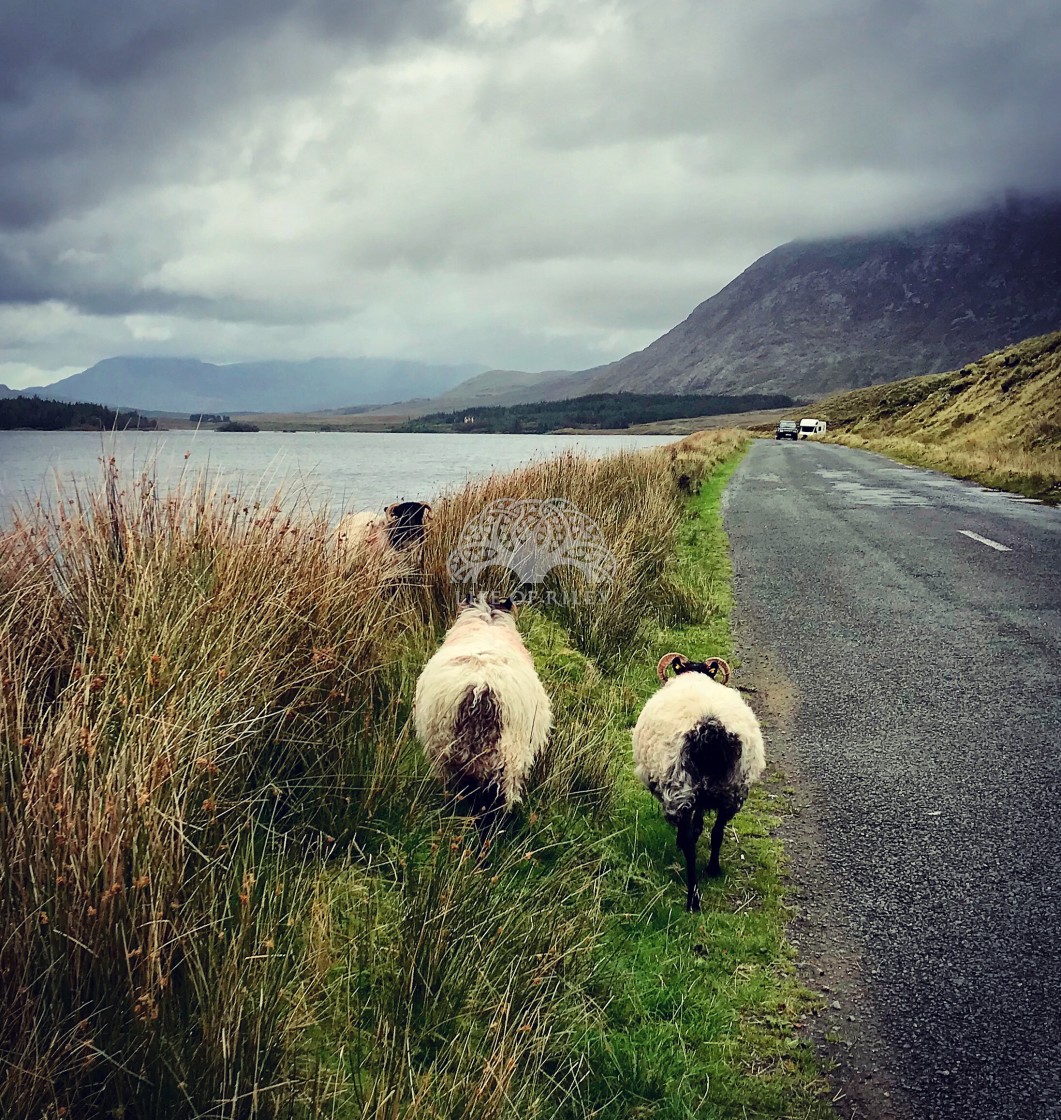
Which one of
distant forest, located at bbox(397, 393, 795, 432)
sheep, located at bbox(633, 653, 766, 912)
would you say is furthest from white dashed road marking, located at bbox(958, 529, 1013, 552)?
distant forest, located at bbox(397, 393, 795, 432)

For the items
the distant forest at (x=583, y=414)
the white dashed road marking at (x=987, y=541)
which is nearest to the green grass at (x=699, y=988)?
the white dashed road marking at (x=987, y=541)

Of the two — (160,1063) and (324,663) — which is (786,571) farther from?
(160,1063)

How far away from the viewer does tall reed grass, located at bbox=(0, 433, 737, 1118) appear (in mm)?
1955

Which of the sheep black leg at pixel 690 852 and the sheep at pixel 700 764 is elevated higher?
the sheep at pixel 700 764

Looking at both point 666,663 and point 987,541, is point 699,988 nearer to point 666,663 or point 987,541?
point 666,663

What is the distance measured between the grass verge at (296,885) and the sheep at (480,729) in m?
0.17

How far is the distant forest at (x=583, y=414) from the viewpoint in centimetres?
12444

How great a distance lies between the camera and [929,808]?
14.4ft

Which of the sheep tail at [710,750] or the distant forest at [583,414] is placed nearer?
the sheep tail at [710,750]

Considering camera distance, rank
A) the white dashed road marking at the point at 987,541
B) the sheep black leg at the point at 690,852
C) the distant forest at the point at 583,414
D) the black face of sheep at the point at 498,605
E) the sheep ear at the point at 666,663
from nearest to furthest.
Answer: the sheep black leg at the point at 690,852, the sheep ear at the point at 666,663, the black face of sheep at the point at 498,605, the white dashed road marking at the point at 987,541, the distant forest at the point at 583,414

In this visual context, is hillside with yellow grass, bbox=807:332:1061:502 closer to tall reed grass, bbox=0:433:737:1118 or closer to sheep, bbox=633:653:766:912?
sheep, bbox=633:653:766:912
